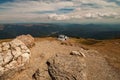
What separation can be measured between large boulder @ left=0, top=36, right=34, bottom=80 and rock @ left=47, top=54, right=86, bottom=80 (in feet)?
16.1

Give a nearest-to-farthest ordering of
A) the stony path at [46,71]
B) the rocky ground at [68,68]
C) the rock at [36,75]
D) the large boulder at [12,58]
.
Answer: the rocky ground at [68,68] < the rock at [36,75] < the stony path at [46,71] < the large boulder at [12,58]

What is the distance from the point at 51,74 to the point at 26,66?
5925mm

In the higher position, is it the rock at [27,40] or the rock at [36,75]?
the rock at [27,40]

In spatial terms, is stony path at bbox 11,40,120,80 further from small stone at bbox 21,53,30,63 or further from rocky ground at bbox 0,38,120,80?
small stone at bbox 21,53,30,63

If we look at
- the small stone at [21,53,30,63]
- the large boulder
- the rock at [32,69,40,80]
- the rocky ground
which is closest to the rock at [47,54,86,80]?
the rocky ground

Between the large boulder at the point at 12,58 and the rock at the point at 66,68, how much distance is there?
4.91 m

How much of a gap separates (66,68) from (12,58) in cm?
1007

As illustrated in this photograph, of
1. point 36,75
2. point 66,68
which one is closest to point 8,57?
point 36,75

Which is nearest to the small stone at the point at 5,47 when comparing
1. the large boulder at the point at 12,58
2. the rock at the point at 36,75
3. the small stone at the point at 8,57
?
the large boulder at the point at 12,58

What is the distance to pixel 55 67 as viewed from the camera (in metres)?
31.9

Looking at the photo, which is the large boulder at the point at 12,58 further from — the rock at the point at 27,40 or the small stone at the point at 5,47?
the rock at the point at 27,40

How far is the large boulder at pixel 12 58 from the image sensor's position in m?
32.0

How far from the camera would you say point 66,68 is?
103 ft

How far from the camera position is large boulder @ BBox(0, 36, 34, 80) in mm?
32000
